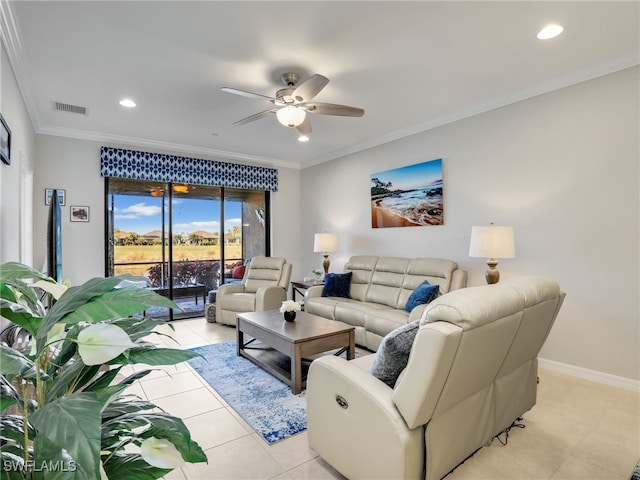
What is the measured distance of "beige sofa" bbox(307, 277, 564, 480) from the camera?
1439mm

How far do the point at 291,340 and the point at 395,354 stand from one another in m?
1.33

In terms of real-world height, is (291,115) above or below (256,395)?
above

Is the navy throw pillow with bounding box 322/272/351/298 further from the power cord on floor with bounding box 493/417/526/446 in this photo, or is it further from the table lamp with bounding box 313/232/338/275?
the power cord on floor with bounding box 493/417/526/446

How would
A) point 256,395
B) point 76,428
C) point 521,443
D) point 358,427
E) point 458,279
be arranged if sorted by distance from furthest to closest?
point 458,279
point 256,395
point 521,443
point 358,427
point 76,428

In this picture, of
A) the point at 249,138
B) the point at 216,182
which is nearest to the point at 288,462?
the point at 249,138

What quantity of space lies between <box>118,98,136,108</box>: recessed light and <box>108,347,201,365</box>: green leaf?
3.64 metres

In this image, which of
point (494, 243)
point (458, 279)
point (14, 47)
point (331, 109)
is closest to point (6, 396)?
point (331, 109)

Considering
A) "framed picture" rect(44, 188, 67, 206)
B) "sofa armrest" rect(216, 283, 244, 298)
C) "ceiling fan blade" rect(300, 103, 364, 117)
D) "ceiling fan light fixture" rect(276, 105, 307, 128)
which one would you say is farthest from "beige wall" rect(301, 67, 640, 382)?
"framed picture" rect(44, 188, 67, 206)

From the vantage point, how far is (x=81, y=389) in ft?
2.57

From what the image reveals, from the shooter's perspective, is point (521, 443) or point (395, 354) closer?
point (395, 354)

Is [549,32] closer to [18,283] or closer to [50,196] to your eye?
[18,283]

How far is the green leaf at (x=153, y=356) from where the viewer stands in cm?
71

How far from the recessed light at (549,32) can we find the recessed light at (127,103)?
3.70 metres

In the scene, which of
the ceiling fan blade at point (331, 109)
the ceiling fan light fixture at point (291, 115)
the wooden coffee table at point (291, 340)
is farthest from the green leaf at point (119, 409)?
the ceiling fan blade at point (331, 109)
